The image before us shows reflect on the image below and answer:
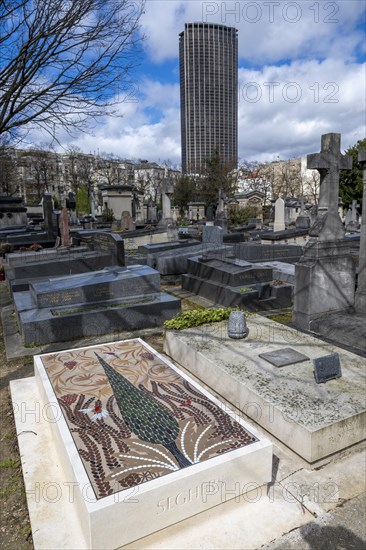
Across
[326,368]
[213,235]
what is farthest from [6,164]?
[326,368]

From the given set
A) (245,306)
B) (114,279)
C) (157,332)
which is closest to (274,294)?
(245,306)

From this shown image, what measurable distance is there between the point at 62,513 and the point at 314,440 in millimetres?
2316

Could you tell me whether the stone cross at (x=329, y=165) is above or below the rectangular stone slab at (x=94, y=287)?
above

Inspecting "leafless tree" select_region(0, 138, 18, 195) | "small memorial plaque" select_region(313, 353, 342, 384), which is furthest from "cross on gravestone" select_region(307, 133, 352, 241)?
"leafless tree" select_region(0, 138, 18, 195)

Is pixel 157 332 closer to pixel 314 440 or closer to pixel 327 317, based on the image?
pixel 327 317

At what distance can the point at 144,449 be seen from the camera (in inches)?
126

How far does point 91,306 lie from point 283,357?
453 cm

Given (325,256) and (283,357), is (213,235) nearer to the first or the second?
(325,256)

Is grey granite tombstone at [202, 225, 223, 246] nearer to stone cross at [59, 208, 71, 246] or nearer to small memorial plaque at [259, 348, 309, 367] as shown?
stone cross at [59, 208, 71, 246]

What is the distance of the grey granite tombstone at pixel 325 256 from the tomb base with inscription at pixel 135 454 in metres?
3.72

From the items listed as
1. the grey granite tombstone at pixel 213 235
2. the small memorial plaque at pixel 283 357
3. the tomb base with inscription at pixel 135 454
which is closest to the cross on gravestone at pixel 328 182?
the small memorial plaque at pixel 283 357

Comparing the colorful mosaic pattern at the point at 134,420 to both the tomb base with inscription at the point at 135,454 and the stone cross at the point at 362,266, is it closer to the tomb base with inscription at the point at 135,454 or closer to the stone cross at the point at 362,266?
the tomb base with inscription at the point at 135,454

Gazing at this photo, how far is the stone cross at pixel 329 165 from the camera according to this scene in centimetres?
705

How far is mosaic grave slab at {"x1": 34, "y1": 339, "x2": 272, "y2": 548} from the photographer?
2.67m
